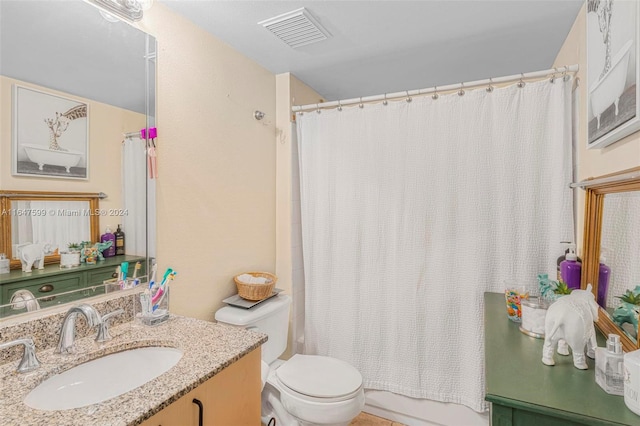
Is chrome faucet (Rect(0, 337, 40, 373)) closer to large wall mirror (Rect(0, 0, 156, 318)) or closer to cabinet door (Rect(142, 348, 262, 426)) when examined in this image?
large wall mirror (Rect(0, 0, 156, 318))

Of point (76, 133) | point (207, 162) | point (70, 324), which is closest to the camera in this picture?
point (70, 324)

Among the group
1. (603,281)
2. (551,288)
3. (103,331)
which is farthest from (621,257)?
(103,331)

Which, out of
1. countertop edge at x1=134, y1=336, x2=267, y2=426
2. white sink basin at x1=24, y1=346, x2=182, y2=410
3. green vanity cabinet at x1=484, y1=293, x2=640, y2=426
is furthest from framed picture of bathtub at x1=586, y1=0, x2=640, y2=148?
white sink basin at x1=24, y1=346, x2=182, y2=410

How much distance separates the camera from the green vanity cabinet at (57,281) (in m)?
1.05

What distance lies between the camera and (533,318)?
130cm

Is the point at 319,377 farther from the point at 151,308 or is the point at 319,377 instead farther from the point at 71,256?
the point at 71,256

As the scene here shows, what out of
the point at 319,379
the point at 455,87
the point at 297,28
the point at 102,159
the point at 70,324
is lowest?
the point at 319,379

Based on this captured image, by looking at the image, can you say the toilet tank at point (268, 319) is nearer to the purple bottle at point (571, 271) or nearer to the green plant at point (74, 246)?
the green plant at point (74, 246)

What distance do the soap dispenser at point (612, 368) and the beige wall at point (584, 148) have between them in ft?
1.92

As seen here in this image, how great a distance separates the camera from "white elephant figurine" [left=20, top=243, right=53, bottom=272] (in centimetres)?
108

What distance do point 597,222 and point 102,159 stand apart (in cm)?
199

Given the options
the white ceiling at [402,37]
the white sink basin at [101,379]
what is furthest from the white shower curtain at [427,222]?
the white sink basin at [101,379]

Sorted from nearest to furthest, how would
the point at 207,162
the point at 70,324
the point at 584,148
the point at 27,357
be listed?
the point at 27,357 < the point at 70,324 < the point at 584,148 < the point at 207,162

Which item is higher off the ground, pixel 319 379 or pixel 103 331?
pixel 103 331
